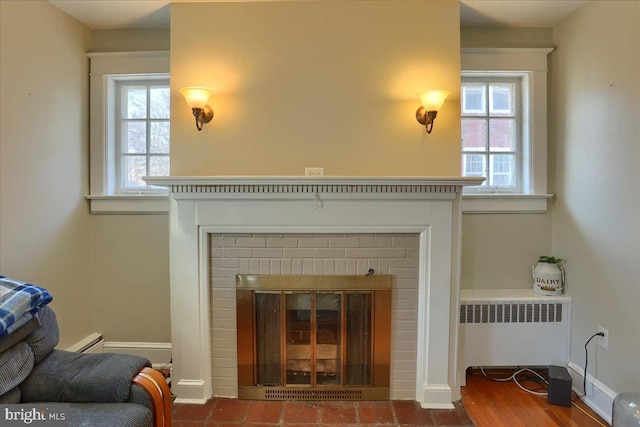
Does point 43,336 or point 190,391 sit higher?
point 43,336

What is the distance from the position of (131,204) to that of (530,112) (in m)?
2.78

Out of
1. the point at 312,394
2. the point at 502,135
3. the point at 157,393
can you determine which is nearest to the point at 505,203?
the point at 502,135

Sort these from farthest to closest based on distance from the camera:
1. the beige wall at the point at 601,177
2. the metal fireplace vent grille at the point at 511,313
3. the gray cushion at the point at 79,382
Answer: the metal fireplace vent grille at the point at 511,313 → the beige wall at the point at 601,177 → the gray cushion at the point at 79,382

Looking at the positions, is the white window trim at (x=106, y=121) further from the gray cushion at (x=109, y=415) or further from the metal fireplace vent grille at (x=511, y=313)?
the metal fireplace vent grille at (x=511, y=313)

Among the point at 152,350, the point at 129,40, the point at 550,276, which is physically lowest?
the point at 152,350

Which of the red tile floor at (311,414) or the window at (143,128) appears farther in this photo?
the window at (143,128)

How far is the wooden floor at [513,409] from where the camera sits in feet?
5.81

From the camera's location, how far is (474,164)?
231 cm

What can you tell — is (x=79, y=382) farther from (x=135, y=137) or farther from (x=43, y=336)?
(x=135, y=137)

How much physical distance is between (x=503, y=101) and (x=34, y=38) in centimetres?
294

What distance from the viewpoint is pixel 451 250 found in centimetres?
185

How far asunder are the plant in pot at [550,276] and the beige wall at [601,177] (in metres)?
0.06

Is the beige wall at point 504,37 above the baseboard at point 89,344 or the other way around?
above

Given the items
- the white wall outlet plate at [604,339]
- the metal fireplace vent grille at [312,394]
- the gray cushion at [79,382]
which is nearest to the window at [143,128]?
the gray cushion at [79,382]
